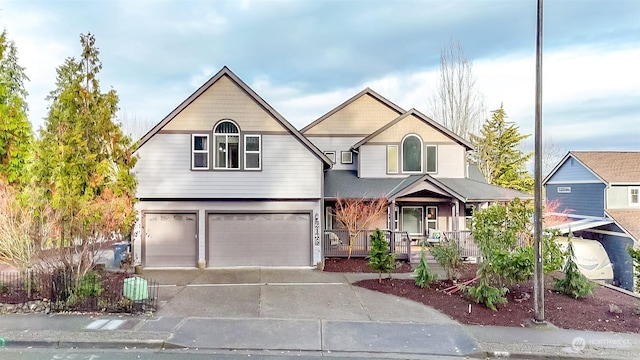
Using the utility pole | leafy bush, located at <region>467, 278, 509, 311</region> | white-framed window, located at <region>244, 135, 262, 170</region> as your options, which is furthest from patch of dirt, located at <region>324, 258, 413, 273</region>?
the utility pole

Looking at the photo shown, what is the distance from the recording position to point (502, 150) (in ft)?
94.0

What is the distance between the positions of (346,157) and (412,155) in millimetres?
3510

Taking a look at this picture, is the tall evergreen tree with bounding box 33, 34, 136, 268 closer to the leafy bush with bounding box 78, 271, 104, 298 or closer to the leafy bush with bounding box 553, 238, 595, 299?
the leafy bush with bounding box 78, 271, 104, 298

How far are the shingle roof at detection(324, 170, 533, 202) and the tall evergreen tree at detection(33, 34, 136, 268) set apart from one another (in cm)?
868

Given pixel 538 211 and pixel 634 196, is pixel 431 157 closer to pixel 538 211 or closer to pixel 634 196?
pixel 538 211

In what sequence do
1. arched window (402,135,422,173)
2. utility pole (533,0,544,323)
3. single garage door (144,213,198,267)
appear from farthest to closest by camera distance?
arched window (402,135,422,173) < single garage door (144,213,198,267) < utility pole (533,0,544,323)

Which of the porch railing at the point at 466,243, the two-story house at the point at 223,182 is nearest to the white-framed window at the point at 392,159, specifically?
the porch railing at the point at 466,243

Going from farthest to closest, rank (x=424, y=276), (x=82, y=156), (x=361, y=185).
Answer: (x=361, y=185) → (x=424, y=276) → (x=82, y=156)

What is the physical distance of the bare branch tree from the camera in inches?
565

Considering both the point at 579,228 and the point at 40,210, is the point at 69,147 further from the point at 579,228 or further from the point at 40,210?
the point at 579,228

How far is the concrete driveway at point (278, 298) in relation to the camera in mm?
7848

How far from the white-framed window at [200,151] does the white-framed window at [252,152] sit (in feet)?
4.70

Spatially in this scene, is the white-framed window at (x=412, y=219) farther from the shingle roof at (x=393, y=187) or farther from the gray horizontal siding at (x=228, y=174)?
the gray horizontal siding at (x=228, y=174)

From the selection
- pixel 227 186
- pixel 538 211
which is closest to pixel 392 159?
pixel 227 186
